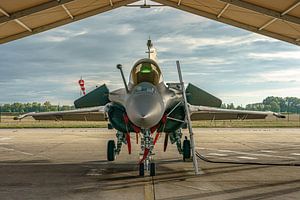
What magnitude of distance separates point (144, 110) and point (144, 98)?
0.38 meters

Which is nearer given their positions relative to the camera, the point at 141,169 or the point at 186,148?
the point at 141,169

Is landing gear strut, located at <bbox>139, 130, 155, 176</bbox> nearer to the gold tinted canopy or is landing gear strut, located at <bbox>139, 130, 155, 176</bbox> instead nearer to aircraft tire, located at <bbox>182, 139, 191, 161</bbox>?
aircraft tire, located at <bbox>182, 139, 191, 161</bbox>

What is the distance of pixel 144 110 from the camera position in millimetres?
8844

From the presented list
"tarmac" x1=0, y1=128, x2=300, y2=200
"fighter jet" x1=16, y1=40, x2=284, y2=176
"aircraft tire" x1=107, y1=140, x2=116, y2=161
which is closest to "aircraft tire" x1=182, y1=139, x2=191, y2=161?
"fighter jet" x1=16, y1=40, x2=284, y2=176

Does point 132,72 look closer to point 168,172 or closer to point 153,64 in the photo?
point 153,64

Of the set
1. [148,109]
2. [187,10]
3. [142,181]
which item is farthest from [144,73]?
[187,10]

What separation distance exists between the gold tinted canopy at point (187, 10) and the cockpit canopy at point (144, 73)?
4.41 metres

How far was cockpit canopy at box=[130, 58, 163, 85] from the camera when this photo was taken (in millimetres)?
10727

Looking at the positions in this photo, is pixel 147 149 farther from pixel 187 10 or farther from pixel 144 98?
pixel 187 10

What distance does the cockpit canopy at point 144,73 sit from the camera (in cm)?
1073

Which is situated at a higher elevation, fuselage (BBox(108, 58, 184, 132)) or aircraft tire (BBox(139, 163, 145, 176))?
fuselage (BBox(108, 58, 184, 132))

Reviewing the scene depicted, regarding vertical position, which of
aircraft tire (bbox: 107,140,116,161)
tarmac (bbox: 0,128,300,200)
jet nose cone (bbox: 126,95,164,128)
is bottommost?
tarmac (bbox: 0,128,300,200)

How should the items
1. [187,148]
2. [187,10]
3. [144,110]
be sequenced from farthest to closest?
[187,10]
[187,148]
[144,110]

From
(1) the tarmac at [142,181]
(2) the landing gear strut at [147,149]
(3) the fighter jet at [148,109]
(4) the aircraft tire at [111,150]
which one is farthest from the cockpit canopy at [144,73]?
(4) the aircraft tire at [111,150]
